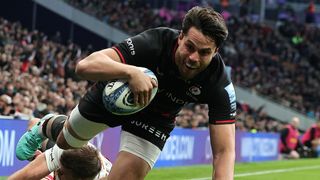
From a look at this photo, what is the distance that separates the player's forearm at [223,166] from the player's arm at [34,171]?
1575 mm

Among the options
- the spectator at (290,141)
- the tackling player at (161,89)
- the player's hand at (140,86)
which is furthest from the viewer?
the spectator at (290,141)

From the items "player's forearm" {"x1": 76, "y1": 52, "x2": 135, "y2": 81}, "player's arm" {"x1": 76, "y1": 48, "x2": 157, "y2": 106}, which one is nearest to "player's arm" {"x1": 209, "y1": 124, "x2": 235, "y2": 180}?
"player's arm" {"x1": 76, "y1": 48, "x2": 157, "y2": 106}

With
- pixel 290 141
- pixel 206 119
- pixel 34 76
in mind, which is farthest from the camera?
pixel 290 141

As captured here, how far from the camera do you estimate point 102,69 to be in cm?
525

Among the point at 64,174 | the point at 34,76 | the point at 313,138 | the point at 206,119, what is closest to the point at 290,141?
the point at 313,138

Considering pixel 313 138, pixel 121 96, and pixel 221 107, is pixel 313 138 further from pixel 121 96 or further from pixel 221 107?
pixel 121 96

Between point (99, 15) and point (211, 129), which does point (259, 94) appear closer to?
point (99, 15)

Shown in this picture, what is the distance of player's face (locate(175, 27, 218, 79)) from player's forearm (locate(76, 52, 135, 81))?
1.66 feet

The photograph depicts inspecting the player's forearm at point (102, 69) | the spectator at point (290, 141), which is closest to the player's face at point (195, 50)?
the player's forearm at point (102, 69)

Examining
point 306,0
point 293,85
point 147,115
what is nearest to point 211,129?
point 147,115

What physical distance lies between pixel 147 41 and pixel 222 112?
0.87 meters

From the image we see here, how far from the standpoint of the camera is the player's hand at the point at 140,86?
5.10m

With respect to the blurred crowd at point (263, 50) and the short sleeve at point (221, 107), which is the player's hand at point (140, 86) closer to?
the short sleeve at point (221, 107)

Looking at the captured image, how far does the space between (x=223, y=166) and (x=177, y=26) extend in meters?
28.0
